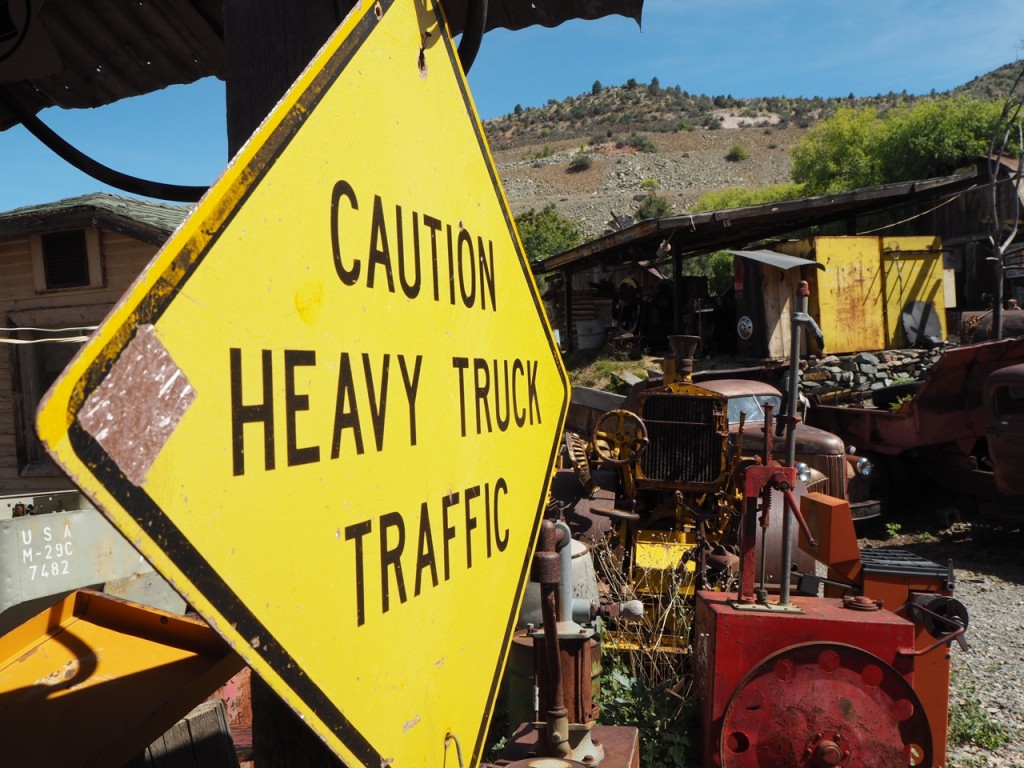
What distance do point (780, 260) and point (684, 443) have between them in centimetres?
1095

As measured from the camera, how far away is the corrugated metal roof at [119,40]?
8.84ft

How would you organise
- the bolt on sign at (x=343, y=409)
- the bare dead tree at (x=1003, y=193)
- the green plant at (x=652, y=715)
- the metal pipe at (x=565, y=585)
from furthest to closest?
1. the bare dead tree at (x=1003, y=193)
2. the green plant at (x=652, y=715)
3. the metal pipe at (x=565, y=585)
4. the bolt on sign at (x=343, y=409)

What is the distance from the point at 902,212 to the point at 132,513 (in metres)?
35.7

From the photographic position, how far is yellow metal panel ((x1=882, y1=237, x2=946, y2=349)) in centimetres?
1862

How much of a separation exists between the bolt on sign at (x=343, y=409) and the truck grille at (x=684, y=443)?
587 cm

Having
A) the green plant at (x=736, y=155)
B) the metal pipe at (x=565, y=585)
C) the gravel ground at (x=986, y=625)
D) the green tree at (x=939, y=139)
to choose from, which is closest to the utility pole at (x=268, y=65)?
the metal pipe at (x=565, y=585)

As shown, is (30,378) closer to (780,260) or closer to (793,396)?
(793,396)

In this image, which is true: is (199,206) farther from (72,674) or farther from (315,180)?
(72,674)

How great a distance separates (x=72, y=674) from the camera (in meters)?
2.22

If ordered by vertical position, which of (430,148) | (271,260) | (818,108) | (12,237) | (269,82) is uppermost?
(818,108)

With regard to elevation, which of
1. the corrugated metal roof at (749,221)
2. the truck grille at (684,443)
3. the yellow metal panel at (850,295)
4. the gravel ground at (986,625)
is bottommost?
the gravel ground at (986,625)

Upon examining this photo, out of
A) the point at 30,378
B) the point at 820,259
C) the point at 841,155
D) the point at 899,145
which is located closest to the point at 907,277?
the point at 820,259

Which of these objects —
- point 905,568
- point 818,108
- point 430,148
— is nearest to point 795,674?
point 905,568

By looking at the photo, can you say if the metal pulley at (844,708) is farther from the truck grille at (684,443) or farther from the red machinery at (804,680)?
the truck grille at (684,443)
